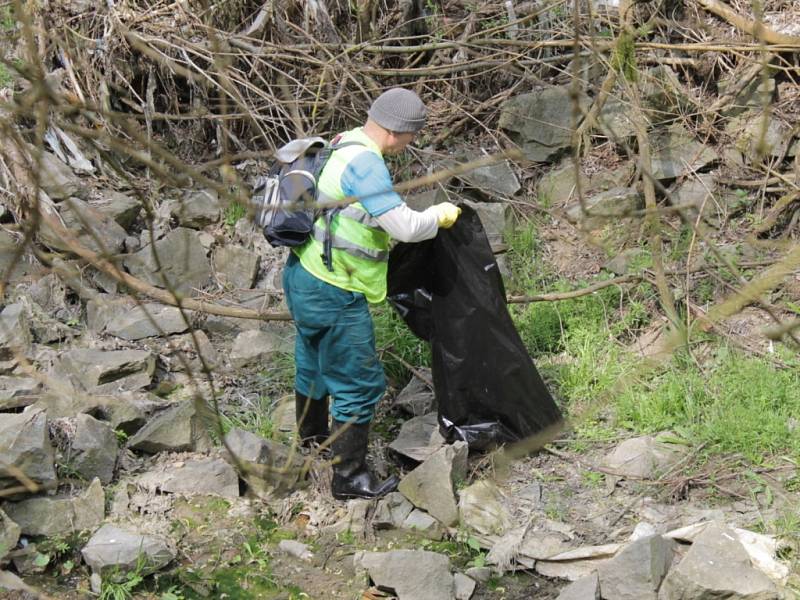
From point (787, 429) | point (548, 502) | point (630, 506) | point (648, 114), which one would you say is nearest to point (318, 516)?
point (548, 502)

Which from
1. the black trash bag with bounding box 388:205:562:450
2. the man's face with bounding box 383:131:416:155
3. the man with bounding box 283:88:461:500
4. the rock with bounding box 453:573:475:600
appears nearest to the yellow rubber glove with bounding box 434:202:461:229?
the man with bounding box 283:88:461:500

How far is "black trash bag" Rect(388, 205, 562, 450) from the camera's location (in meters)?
4.33

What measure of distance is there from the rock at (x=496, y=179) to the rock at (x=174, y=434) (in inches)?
100

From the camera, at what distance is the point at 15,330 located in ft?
17.3

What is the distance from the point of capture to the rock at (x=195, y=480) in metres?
4.43

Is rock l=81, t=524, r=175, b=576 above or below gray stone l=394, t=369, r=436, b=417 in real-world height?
above

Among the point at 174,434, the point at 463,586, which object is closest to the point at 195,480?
Result: the point at 174,434

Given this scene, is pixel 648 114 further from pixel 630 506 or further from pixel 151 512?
pixel 151 512

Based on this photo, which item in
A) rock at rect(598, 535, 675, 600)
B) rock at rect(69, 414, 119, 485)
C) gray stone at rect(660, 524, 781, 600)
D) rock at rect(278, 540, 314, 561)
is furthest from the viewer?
rock at rect(69, 414, 119, 485)

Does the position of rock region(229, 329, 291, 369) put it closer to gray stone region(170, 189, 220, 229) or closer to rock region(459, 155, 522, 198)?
gray stone region(170, 189, 220, 229)

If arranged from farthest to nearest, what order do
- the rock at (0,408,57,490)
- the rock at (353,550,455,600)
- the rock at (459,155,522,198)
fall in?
the rock at (459,155,522,198) < the rock at (0,408,57,490) < the rock at (353,550,455,600)

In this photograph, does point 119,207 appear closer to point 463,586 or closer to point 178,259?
point 178,259

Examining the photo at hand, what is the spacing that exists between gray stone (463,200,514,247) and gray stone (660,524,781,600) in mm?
2755

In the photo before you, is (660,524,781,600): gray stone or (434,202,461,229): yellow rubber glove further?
(434,202,461,229): yellow rubber glove
